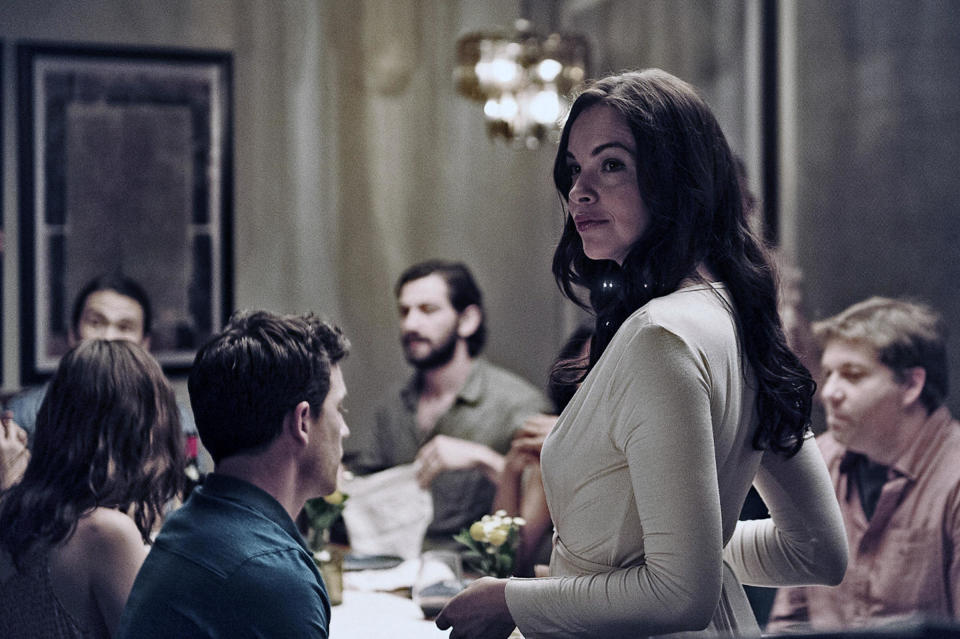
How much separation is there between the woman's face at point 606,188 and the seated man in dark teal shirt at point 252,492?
0.50m

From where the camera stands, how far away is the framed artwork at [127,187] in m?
4.04

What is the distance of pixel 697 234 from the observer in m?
1.24

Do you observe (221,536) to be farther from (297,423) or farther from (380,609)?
(380,609)

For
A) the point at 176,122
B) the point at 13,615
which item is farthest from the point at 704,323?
the point at 176,122

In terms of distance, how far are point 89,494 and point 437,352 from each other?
6.28 feet

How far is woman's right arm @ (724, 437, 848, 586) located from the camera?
135 centimetres

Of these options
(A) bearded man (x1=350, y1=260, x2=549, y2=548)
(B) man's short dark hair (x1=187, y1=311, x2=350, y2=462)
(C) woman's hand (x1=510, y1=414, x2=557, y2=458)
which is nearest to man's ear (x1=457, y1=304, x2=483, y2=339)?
(A) bearded man (x1=350, y1=260, x2=549, y2=548)

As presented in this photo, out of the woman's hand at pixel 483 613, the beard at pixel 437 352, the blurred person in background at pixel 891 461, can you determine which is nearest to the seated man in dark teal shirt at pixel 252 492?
the woman's hand at pixel 483 613

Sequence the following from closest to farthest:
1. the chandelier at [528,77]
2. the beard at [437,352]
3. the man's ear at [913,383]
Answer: the man's ear at [913,383]
the chandelier at [528,77]
the beard at [437,352]

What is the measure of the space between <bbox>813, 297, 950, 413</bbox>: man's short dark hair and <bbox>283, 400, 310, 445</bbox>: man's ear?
1342mm

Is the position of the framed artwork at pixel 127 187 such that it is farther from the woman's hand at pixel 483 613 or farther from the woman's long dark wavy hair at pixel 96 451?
the woman's hand at pixel 483 613

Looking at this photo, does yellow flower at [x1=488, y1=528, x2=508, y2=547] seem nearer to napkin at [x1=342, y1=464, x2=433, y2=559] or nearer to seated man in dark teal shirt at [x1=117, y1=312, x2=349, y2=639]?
seated man in dark teal shirt at [x1=117, y1=312, x2=349, y2=639]

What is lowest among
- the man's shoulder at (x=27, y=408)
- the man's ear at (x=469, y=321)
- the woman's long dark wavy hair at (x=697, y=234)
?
the man's shoulder at (x=27, y=408)

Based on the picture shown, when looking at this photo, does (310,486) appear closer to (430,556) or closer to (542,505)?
(430,556)
